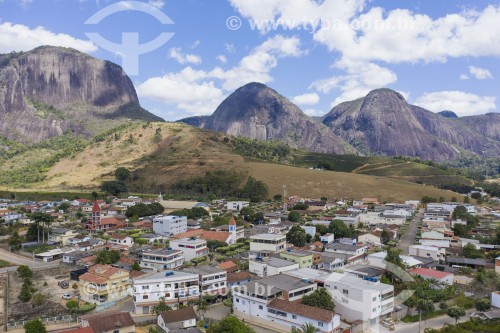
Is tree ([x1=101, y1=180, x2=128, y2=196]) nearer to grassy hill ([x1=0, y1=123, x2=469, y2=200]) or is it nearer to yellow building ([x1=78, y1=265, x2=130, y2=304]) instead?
grassy hill ([x1=0, y1=123, x2=469, y2=200])

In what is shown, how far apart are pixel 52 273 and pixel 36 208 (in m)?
41.0

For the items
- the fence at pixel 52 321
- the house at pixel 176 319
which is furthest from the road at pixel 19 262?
the house at pixel 176 319

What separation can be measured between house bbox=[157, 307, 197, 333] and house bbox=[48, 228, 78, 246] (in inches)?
1253

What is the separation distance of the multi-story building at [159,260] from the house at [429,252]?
27.3 m

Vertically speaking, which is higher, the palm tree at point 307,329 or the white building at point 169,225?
the white building at point 169,225

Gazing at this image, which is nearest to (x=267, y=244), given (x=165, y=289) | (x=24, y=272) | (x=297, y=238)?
(x=297, y=238)

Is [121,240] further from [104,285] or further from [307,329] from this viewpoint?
[307,329]

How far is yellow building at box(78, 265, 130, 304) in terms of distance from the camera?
118ft

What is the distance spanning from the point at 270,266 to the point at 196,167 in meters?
78.1

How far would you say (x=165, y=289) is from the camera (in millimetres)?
34344

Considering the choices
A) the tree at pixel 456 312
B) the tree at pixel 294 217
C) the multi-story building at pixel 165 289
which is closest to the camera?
the tree at pixel 456 312

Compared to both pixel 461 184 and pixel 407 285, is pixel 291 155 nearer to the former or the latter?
pixel 461 184

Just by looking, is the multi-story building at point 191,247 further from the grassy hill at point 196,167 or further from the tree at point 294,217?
the grassy hill at point 196,167

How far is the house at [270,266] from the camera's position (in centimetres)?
3944
